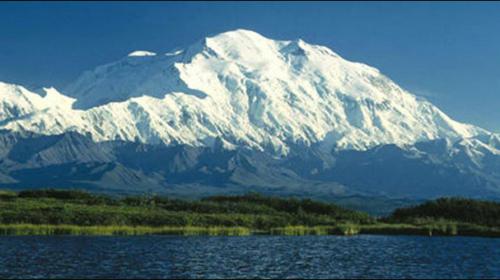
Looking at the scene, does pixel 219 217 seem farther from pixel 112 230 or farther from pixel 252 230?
pixel 112 230

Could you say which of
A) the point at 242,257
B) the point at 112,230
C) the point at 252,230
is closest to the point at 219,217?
the point at 252,230

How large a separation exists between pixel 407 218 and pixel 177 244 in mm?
66055

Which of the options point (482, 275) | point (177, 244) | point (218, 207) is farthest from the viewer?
point (218, 207)

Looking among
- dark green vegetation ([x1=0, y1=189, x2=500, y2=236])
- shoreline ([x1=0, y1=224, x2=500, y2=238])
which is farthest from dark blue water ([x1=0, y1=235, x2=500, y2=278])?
dark green vegetation ([x1=0, y1=189, x2=500, y2=236])

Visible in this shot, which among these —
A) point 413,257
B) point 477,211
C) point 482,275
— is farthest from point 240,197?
point 482,275

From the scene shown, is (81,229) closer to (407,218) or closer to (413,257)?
(413,257)

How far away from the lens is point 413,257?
299 ft

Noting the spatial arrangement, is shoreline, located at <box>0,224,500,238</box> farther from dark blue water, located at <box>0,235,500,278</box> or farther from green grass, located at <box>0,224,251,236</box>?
dark blue water, located at <box>0,235,500,278</box>

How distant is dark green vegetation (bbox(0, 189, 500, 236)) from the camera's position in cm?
12450

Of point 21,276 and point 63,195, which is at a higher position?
point 63,195

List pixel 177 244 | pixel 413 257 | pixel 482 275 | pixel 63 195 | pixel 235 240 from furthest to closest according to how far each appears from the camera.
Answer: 1. pixel 63 195
2. pixel 235 240
3. pixel 177 244
4. pixel 413 257
5. pixel 482 275

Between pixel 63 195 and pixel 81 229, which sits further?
pixel 63 195

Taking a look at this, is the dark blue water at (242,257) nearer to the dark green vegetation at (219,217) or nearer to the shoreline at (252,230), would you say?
the shoreline at (252,230)

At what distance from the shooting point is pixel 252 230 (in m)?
131
